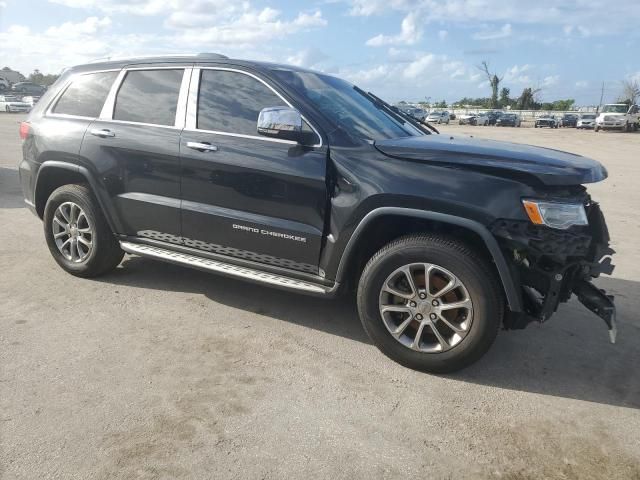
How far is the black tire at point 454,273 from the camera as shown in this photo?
10.3 ft

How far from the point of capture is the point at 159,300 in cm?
440

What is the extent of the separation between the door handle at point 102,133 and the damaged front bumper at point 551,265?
10.1ft

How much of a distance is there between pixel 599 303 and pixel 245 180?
241 centimetres

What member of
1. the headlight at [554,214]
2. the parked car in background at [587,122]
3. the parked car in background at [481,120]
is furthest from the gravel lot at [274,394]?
the parked car in background at [481,120]

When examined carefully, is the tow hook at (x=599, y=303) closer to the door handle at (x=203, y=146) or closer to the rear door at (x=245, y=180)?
the rear door at (x=245, y=180)

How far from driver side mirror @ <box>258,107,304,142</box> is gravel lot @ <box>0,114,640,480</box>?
1.44m

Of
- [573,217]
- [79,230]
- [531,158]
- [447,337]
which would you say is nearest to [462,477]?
[447,337]

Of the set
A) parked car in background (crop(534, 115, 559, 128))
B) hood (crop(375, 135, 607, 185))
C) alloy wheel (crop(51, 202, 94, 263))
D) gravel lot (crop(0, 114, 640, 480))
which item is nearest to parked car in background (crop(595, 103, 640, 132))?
parked car in background (crop(534, 115, 559, 128))

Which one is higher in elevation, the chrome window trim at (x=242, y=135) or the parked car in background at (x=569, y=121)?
the chrome window trim at (x=242, y=135)

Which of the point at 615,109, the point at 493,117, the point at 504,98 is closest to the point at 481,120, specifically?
the point at 493,117

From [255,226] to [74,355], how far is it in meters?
1.43

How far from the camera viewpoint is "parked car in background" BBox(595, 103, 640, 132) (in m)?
39.4

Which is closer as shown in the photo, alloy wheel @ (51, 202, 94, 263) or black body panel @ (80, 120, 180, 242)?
black body panel @ (80, 120, 180, 242)

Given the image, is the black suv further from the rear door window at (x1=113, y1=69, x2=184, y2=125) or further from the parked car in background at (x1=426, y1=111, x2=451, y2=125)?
the parked car in background at (x1=426, y1=111, x2=451, y2=125)
